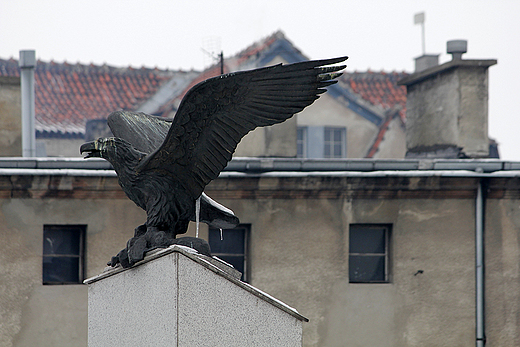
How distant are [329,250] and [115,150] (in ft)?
19.5

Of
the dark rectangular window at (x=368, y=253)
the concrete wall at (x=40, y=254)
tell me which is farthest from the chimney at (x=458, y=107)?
the concrete wall at (x=40, y=254)

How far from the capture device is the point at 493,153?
21.7m

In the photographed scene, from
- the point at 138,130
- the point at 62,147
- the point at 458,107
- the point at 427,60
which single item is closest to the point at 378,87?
the point at 427,60

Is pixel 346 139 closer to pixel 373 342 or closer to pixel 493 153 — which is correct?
pixel 493 153

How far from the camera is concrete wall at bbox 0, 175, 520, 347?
1053 centimetres

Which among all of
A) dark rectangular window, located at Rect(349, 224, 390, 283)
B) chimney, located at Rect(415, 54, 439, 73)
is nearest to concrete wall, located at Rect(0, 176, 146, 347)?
dark rectangular window, located at Rect(349, 224, 390, 283)

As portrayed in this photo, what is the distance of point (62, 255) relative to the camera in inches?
430

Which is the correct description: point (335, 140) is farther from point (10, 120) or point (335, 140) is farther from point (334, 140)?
point (10, 120)

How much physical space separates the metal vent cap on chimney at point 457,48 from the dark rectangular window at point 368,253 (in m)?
3.50

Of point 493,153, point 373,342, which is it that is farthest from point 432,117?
point 493,153

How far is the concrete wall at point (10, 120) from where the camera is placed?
1210 cm

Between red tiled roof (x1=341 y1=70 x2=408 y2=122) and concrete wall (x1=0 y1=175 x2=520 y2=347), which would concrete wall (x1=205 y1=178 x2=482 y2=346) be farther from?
red tiled roof (x1=341 y1=70 x2=408 y2=122)

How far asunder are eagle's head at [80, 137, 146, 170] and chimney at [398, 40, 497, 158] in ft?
Result: 26.8

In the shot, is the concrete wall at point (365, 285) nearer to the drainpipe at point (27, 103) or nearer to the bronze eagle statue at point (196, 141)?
the drainpipe at point (27, 103)
